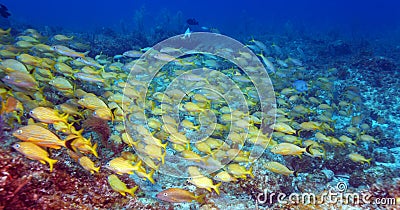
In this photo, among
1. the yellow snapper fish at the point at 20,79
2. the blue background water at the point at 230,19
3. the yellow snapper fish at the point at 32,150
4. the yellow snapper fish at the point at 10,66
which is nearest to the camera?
the yellow snapper fish at the point at 32,150

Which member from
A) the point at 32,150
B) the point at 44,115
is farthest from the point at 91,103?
the point at 32,150

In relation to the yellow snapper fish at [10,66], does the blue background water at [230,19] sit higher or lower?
higher

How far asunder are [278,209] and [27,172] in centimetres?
403

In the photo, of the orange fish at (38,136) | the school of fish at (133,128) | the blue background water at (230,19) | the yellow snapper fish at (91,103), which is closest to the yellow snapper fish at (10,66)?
the school of fish at (133,128)

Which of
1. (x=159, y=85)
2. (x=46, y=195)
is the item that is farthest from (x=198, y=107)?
(x=159, y=85)

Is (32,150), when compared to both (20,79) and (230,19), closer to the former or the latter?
(20,79)

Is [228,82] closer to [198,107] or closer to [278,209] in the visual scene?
[198,107]

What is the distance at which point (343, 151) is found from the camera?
6.94 metres

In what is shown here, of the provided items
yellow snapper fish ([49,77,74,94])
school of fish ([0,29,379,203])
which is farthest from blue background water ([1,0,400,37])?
yellow snapper fish ([49,77,74,94])

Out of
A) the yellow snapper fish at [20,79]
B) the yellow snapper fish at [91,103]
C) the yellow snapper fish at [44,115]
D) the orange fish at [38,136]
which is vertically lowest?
the orange fish at [38,136]

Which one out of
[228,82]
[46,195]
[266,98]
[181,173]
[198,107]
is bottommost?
[46,195]

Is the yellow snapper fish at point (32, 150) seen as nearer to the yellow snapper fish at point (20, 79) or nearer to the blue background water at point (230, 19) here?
the yellow snapper fish at point (20, 79)

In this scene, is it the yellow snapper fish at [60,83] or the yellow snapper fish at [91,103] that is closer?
the yellow snapper fish at [91,103]

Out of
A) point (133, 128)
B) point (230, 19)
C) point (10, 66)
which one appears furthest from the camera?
point (230, 19)
